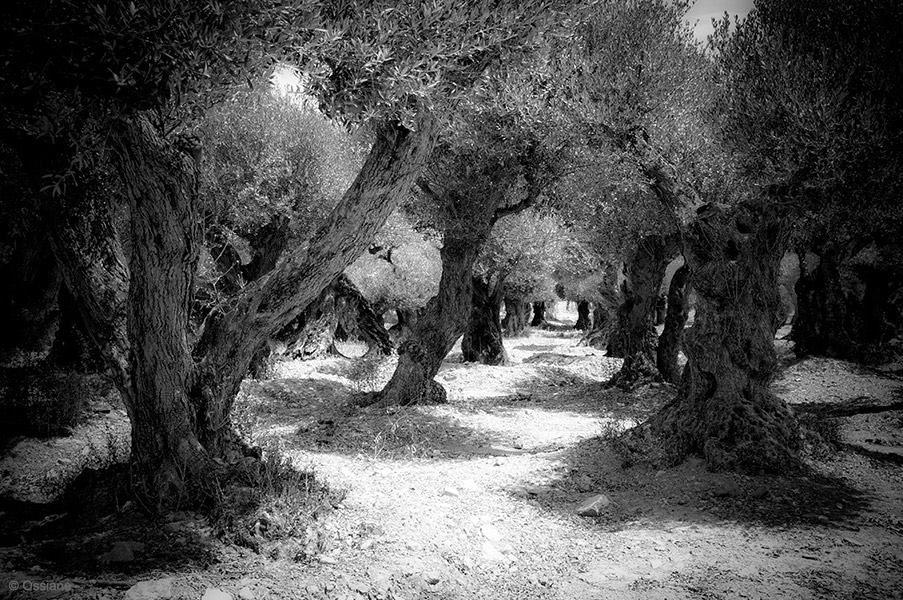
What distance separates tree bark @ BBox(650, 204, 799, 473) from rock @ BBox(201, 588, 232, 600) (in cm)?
672

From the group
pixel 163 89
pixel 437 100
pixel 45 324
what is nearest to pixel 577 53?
pixel 437 100

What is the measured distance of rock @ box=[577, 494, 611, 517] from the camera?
699cm

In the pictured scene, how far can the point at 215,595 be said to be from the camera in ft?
12.9

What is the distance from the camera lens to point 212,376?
607 centimetres

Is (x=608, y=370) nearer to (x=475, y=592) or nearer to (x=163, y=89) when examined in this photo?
(x=475, y=592)

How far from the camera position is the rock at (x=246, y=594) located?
4035 millimetres

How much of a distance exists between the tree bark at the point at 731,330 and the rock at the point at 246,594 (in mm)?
6529

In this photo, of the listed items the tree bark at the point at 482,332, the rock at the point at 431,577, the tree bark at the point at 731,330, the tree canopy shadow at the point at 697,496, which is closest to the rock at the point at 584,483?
the tree canopy shadow at the point at 697,496

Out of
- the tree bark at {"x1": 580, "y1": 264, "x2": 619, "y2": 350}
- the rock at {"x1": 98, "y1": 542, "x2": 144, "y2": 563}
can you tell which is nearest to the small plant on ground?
the rock at {"x1": 98, "y1": 542, "x2": 144, "y2": 563}

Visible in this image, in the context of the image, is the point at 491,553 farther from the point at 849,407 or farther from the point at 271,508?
the point at 849,407

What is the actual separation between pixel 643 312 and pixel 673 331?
1136 millimetres

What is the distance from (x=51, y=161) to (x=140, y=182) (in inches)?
51.3

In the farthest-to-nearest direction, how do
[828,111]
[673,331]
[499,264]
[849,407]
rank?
[499,264]
[673,331]
[849,407]
[828,111]

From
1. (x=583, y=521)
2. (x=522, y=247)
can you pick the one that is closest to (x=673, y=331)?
(x=522, y=247)
